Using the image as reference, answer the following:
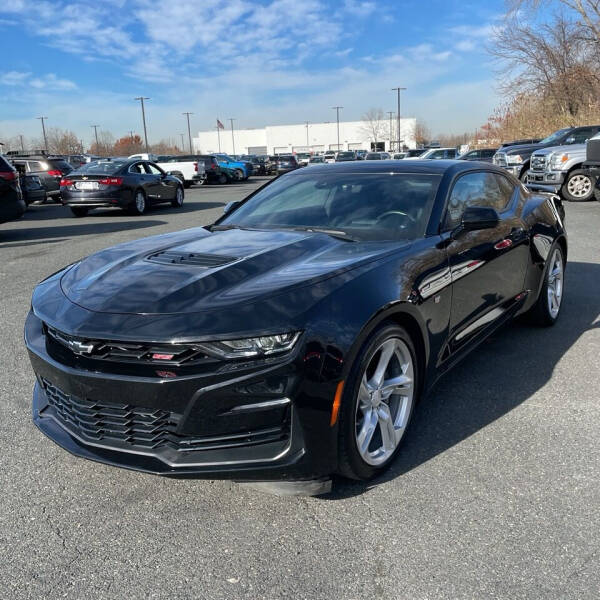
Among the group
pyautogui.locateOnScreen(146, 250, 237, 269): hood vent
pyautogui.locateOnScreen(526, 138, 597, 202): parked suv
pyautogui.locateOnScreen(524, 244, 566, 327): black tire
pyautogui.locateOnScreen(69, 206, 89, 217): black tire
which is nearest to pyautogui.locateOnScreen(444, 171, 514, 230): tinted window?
pyautogui.locateOnScreen(524, 244, 566, 327): black tire

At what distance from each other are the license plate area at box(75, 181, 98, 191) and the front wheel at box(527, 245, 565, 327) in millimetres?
12282

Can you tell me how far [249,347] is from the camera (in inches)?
87.6

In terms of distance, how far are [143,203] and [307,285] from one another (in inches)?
556

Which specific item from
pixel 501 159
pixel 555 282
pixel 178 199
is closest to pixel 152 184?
pixel 178 199

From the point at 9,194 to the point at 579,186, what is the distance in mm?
13285

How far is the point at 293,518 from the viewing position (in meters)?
2.46

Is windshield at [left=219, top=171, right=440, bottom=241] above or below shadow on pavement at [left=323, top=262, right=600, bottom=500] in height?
above

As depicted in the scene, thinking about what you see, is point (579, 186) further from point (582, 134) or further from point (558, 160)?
point (582, 134)

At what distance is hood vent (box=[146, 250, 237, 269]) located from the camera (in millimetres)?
2898

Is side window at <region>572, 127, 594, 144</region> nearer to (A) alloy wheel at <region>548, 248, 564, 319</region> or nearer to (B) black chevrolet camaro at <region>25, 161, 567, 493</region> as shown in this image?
(A) alloy wheel at <region>548, 248, 564, 319</region>

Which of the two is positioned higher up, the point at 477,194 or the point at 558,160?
the point at 558,160

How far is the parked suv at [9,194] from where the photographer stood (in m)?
10.2

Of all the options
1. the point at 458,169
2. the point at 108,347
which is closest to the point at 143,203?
the point at 458,169

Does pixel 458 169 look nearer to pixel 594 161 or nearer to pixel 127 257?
pixel 127 257
